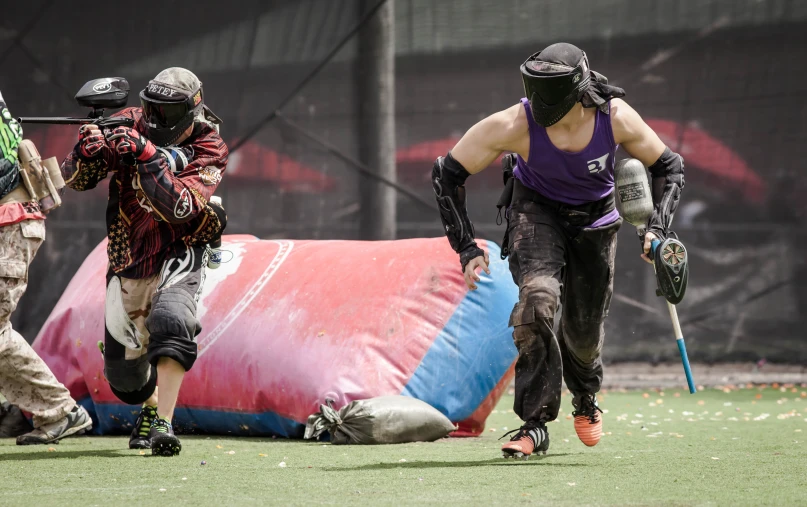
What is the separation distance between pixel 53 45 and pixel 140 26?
70 cm

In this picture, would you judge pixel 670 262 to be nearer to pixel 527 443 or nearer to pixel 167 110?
pixel 527 443

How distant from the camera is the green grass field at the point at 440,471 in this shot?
3451 millimetres

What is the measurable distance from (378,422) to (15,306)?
1.74m

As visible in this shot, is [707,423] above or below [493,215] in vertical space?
below

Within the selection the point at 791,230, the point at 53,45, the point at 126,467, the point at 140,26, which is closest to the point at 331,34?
the point at 140,26

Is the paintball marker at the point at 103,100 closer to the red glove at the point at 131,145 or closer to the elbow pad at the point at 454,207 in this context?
the red glove at the point at 131,145

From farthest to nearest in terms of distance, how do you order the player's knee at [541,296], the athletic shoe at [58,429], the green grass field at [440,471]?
1. the athletic shoe at [58,429]
2. the player's knee at [541,296]
3. the green grass field at [440,471]

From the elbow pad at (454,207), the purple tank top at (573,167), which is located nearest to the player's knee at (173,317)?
the elbow pad at (454,207)

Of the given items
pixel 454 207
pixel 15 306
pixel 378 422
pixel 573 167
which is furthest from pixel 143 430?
pixel 573 167

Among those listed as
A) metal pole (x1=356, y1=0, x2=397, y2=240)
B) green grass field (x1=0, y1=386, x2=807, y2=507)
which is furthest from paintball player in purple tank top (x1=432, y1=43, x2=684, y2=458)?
metal pole (x1=356, y1=0, x2=397, y2=240)

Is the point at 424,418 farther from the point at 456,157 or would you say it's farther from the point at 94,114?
the point at 94,114

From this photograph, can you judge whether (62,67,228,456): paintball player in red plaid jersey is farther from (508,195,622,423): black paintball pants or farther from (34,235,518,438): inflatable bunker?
(508,195,622,423): black paintball pants

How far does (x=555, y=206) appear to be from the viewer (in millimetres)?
4637

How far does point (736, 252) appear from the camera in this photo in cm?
795
